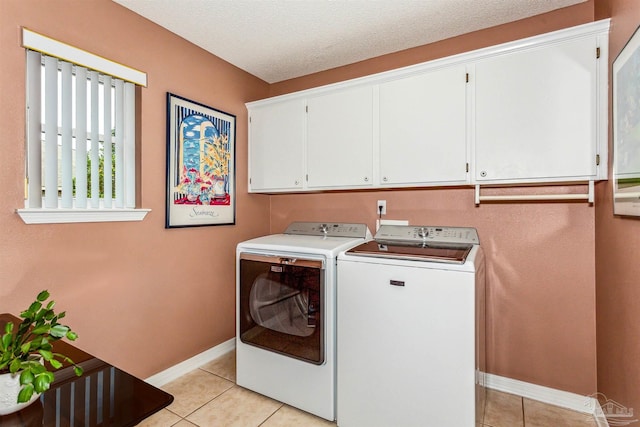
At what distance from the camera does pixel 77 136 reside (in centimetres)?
184

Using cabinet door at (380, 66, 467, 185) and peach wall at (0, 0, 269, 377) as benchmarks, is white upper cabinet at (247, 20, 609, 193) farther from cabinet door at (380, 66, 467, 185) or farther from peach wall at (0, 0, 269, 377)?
peach wall at (0, 0, 269, 377)

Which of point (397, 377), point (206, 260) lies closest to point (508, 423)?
point (397, 377)

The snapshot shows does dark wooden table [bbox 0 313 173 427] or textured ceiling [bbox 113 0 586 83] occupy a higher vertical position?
textured ceiling [bbox 113 0 586 83]

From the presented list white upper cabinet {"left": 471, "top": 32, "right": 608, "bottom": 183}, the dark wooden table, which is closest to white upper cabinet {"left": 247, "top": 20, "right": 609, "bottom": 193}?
white upper cabinet {"left": 471, "top": 32, "right": 608, "bottom": 183}

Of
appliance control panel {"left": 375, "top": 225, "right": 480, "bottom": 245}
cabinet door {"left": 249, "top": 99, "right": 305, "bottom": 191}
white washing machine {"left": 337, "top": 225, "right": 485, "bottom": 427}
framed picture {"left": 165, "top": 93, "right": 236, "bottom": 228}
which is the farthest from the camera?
cabinet door {"left": 249, "top": 99, "right": 305, "bottom": 191}

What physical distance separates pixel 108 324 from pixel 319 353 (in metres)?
1.32

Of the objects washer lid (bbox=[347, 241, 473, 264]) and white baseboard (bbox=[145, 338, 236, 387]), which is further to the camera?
white baseboard (bbox=[145, 338, 236, 387])

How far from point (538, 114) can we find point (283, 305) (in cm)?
191

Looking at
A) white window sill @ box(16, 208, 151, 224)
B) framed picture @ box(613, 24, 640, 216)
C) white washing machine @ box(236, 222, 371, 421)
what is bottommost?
white washing machine @ box(236, 222, 371, 421)

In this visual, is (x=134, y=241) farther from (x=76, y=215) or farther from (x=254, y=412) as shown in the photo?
(x=254, y=412)

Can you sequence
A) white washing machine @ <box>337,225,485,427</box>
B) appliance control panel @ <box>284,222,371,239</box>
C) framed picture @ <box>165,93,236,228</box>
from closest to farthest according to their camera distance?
white washing machine @ <box>337,225,485,427</box> < framed picture @ <box>165,93,236,228</box> < appliance control panel @ <box>284,222,371,239</box>

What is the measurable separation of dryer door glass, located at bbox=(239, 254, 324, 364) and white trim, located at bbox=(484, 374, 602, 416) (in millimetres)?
1315

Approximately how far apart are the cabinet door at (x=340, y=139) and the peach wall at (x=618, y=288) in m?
1.33

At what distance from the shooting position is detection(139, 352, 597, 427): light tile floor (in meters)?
1.91
